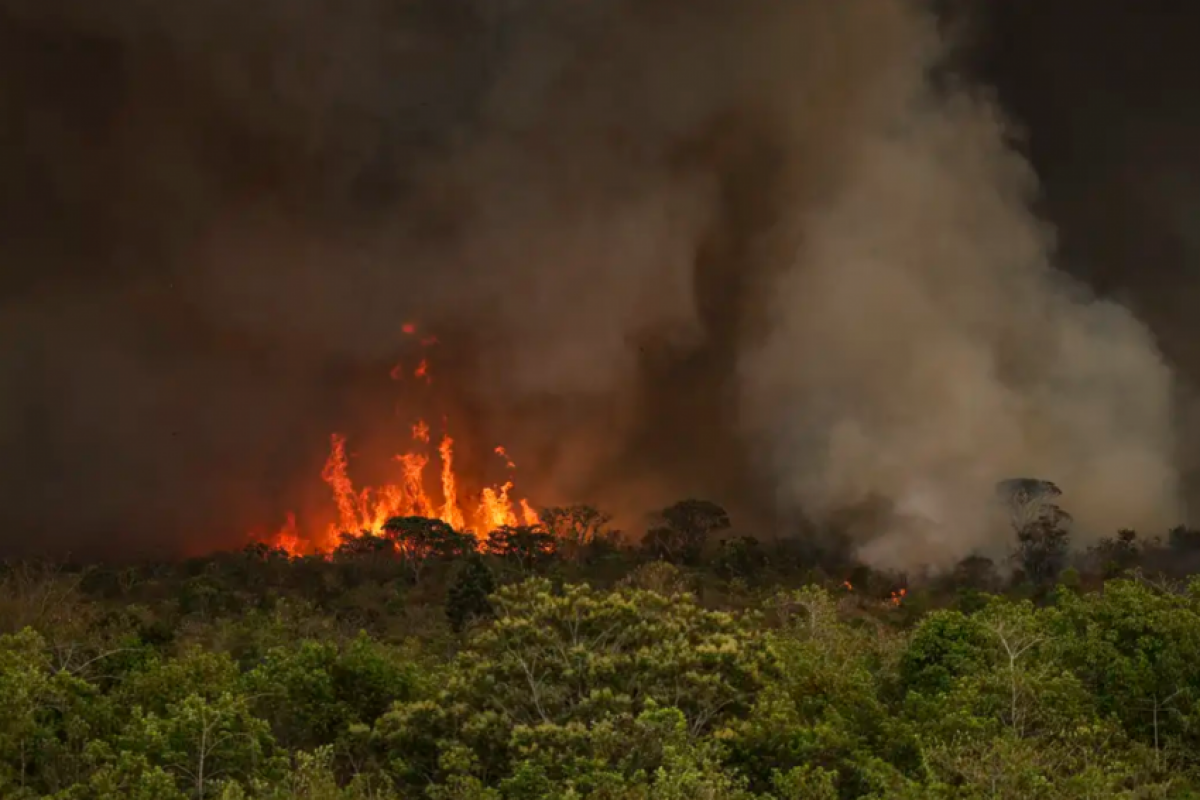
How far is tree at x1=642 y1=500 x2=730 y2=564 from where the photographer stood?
144625mm

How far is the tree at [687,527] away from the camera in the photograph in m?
145

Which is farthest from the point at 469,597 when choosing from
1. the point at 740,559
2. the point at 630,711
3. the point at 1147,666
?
the point at 1147,666

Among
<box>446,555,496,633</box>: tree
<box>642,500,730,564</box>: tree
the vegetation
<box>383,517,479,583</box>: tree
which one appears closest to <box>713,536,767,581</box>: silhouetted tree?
<box>642,500,730,564</box>: tree

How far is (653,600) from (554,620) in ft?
11.2

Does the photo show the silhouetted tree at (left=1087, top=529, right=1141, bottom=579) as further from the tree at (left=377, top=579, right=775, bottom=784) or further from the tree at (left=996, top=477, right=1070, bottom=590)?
the tree at (left=377, top=579, right=775, bottom=784)

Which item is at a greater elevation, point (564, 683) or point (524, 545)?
point (524, 545)

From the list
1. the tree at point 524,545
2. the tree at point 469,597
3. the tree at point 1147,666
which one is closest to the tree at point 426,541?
the tree at point 524,545

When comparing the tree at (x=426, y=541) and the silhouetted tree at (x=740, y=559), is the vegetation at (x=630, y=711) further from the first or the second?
the tree at (x=426, y=541)

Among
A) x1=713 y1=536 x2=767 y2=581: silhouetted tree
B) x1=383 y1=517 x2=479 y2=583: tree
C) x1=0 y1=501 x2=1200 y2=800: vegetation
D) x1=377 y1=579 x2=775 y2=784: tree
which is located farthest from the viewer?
x1=383 y1=517 x2=479 y2=583: tree

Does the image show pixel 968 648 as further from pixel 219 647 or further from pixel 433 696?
pixel 219 647

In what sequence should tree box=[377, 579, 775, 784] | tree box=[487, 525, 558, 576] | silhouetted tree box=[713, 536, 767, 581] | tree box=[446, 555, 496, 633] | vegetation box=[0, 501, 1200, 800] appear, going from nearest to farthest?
1. vegetation box=[0, 501, 1200, 800]
2. tree box=[377, 579, 775, 784]
3. tree box=[446, 555, 496, 633]
4. silhouetted tree box=[713, 536, 767, 581]
5. tree box=[487, 525, 558, 576]

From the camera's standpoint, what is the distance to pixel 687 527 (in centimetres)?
14575

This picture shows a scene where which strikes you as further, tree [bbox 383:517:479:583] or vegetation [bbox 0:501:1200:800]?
tree [bbox 383:517:479:583]

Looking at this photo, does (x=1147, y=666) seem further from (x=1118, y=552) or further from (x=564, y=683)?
(x=1118, y=552)
